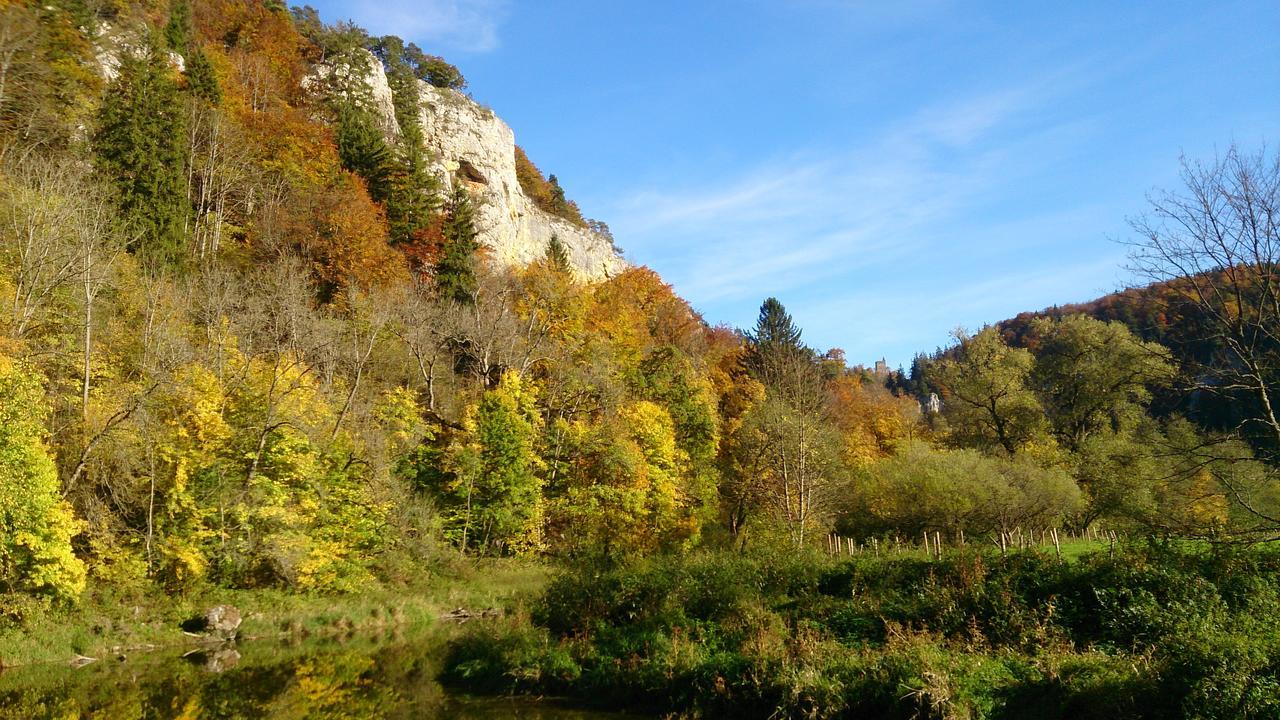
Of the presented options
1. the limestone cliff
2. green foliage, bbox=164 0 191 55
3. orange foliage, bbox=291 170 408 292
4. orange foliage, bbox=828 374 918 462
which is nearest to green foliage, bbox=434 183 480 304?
orange foliage, bbox=291 170 408 292

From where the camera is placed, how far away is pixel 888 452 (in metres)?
51.9

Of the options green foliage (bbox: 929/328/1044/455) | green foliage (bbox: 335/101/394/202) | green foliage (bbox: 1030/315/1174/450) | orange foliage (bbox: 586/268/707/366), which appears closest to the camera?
green foliage (bbox: 1030/315/1174/450)

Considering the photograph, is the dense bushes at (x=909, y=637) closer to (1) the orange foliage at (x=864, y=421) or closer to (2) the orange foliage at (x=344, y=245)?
(2) the orange foliage at (x=344, y=245)

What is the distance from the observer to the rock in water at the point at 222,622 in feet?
71.5

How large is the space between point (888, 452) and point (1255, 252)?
1501 inches

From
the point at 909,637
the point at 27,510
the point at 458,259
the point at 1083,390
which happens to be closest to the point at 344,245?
the point at 458,259

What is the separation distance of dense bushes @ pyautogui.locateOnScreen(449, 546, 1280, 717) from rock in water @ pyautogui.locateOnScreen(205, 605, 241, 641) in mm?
8282

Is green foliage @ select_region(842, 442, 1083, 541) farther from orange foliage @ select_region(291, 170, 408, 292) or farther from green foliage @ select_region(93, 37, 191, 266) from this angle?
green foliage @ select_region(93, 37, 191, 266)

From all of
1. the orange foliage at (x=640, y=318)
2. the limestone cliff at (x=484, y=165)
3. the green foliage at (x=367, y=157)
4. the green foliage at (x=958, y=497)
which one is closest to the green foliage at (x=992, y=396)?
the green foliage at (x=958, y=497)

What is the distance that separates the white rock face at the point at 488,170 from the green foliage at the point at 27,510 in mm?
42382

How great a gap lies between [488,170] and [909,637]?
Answer: 59.6 m

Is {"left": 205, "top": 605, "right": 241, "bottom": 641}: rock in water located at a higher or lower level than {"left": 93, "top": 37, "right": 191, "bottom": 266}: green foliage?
lower

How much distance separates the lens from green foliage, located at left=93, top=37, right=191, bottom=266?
31.1m

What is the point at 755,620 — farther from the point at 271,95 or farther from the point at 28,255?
the point at 271,95
